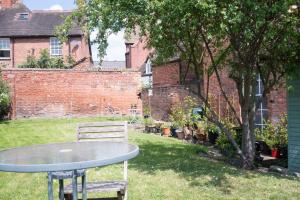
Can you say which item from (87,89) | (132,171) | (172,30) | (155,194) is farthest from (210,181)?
(87,89)

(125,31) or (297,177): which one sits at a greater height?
(125,31)

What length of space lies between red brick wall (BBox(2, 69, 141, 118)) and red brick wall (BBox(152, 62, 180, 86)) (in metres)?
1.36

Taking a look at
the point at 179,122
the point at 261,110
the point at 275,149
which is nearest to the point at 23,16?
the point at 179,122

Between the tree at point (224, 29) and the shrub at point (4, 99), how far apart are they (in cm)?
1328

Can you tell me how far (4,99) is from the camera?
22.9 metres

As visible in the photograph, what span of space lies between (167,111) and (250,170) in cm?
1387

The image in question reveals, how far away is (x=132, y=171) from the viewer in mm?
8961

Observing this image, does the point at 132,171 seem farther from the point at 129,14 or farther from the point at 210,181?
the point at 129,14

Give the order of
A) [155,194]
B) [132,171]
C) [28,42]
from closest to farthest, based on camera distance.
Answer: [155,194]
[132,171]
[28,42]

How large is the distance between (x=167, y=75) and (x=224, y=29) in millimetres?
17602

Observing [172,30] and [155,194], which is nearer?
[155,194]

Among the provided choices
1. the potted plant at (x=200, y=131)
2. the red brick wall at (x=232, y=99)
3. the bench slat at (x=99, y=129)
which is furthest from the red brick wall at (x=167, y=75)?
the bench slat at (x=99, y=129)

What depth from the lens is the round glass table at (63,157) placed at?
3650 mm

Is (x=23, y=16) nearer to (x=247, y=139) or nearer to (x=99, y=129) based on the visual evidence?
(x=247, y=139)
